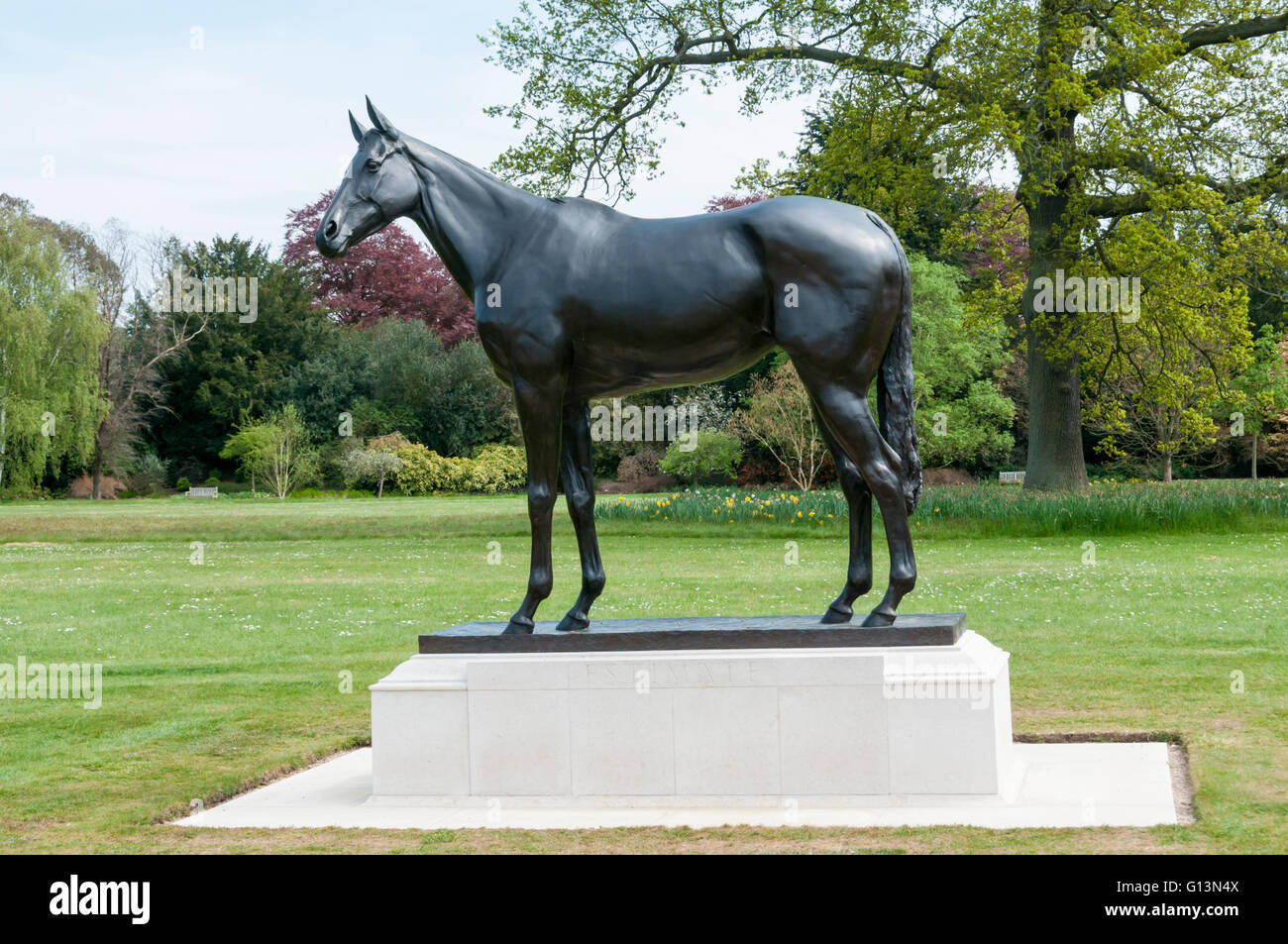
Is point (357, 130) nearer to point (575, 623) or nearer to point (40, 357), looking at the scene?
point (575, 623)

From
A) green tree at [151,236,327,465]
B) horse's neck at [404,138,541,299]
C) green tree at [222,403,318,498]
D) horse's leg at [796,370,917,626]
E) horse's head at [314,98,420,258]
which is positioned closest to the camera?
horse's leg at [796,370,917,626]

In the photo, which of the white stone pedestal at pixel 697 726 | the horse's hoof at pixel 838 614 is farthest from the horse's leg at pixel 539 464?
the horse's hoof at pixel 838 614

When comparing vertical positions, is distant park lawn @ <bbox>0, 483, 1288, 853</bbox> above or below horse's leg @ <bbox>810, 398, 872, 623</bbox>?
below

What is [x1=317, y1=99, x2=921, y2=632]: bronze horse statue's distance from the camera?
5.96m

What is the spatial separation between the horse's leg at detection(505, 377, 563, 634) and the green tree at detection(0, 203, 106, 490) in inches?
1535

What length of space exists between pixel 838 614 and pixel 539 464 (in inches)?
63.8

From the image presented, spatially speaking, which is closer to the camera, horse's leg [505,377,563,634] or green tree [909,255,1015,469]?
horse's leg [505,377,563,634]

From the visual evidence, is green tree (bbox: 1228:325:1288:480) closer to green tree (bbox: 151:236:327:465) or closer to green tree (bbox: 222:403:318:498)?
green tree (bbox: 222:403:318:498)

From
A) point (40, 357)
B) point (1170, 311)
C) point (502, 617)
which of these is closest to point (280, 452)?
point (40, 357)

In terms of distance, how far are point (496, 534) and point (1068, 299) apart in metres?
11.6

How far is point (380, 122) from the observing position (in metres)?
6.40

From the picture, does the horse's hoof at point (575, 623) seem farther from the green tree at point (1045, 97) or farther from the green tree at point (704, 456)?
the green tree at point (704, 456)

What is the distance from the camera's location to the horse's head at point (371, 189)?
6.30m

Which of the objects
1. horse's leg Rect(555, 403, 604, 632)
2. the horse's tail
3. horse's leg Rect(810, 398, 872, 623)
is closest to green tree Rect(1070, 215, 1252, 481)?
the horse's tail
